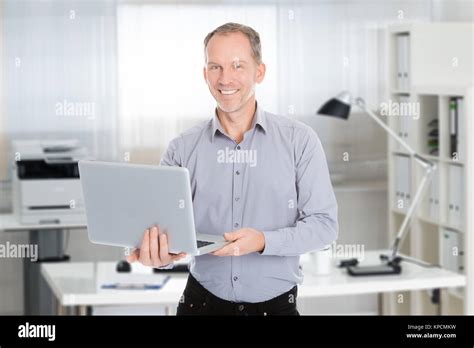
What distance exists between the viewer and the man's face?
2100mm

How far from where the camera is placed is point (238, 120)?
7.28 ft

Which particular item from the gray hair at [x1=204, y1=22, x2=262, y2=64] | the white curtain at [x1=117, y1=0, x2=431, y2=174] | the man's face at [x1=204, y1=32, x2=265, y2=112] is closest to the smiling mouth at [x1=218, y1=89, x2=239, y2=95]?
the man's face at [x1=204, y1=32, x2=265, y2=112]

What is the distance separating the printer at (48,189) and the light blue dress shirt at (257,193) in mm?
2727

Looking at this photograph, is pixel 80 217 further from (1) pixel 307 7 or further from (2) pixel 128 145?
(1) pixel 307 7

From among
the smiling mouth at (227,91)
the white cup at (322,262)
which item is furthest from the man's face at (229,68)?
the white cup at (322,262)

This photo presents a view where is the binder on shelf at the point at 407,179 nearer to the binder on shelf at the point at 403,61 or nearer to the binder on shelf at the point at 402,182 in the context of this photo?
the binder on shelf at the point at 402,182

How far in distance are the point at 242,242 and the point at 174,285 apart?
159 centimetres

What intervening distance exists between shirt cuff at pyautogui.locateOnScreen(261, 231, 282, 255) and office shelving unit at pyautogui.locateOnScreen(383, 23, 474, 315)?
2.67m

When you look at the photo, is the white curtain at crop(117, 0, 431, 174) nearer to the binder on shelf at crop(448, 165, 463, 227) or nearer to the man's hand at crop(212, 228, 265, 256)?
the binder on shelf at crop(448, 165, 463, 227)

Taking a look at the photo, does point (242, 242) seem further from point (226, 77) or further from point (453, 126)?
point (453, 126)

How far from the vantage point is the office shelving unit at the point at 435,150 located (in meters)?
4.52

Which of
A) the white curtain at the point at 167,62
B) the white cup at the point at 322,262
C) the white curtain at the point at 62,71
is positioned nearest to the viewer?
the white cup at the point at 322,262

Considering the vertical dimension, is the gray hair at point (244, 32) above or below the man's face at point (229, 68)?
above

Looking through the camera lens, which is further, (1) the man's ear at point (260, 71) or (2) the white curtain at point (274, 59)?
(2) the white curtain at point (274, 59)
